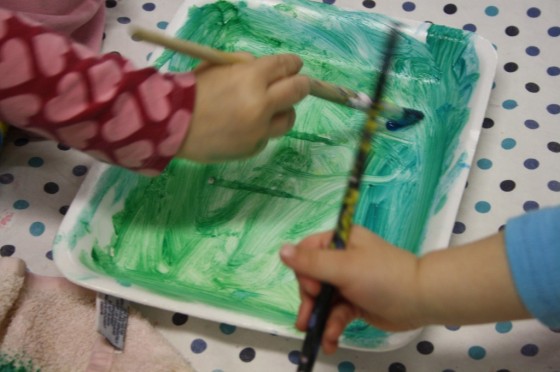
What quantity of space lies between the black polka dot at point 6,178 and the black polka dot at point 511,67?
54 centimetres

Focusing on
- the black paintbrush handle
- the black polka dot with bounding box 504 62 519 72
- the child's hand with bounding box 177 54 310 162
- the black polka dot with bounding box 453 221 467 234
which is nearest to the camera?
the black paintbrush handle

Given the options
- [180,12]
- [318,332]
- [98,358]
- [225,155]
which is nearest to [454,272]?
[318,332]

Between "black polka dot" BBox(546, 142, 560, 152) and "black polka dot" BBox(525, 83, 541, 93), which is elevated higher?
"black polka dot" BBox(525, 83, 541, 93)

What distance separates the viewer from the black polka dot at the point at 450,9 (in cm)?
81

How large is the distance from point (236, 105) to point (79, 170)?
0.24 metres

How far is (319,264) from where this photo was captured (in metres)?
0.45

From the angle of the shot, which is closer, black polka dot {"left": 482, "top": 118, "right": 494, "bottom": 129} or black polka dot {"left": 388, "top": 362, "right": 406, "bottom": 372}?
black polka dot {"left": 388, "top": 362, "right": 406, "bottom": 372}

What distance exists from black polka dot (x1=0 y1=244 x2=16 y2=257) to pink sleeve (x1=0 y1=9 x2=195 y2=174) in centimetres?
17

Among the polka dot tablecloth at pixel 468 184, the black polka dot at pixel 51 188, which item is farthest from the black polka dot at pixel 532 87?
the black polka dot at pixel 51 188

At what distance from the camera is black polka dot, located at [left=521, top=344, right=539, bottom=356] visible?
0.59m

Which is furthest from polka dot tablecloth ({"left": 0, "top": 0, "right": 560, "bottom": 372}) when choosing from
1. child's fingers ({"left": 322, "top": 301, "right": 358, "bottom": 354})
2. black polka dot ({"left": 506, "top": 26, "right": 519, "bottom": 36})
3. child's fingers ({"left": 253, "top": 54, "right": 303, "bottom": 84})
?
child's fingers ({"left": 253, "top": 54, "right": 303, "bottom": 84})

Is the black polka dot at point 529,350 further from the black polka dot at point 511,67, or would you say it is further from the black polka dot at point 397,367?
the black polka dot at point 511,67

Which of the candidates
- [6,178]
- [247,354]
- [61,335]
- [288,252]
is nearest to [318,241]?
[288,252]

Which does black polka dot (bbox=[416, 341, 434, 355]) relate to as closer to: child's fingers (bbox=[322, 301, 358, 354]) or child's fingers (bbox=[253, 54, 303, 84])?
child's fingers (bbox=[322, 301, 358, 354])
